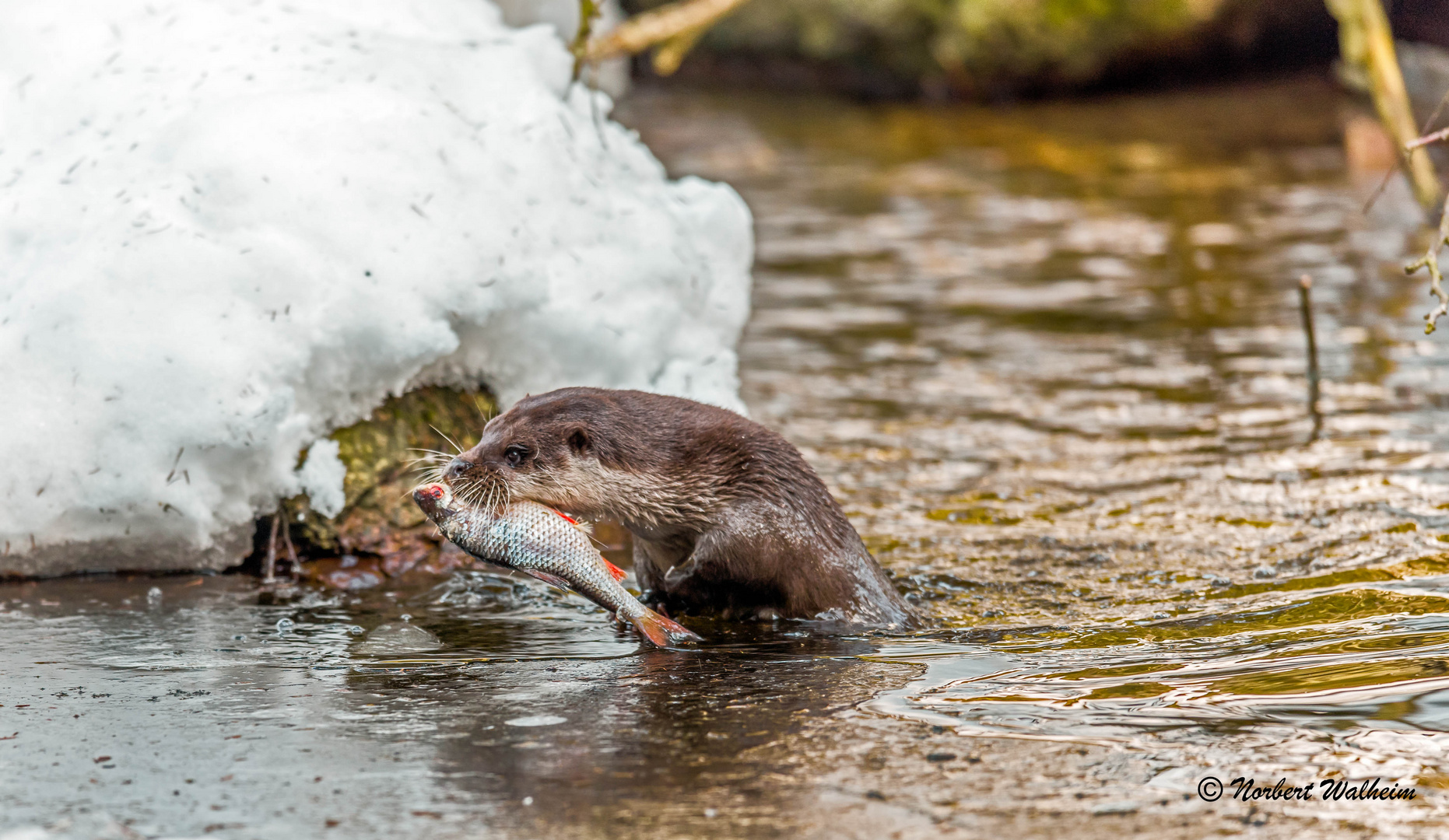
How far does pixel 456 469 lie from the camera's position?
3914mm

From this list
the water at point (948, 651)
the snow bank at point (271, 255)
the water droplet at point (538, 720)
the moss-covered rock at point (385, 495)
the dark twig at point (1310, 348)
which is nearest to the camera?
the water at point (948, 651)

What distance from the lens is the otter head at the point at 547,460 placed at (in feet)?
12.9

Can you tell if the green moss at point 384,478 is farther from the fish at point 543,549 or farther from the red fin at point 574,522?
the fish at point 543,549

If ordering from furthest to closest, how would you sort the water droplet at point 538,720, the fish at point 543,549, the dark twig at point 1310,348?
the dark twig at point 1310,348, the fish at point 543,549, the water droplet at point 538,720

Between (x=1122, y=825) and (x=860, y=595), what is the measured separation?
152 cm

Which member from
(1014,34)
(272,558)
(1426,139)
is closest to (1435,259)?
(1426,139)

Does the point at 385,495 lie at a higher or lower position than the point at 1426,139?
lower

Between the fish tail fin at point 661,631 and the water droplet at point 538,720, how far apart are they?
60 cm

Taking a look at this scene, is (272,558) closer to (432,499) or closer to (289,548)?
(289,548)

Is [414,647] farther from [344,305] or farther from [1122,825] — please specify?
[1122,825]

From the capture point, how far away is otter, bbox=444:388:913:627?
3965mm

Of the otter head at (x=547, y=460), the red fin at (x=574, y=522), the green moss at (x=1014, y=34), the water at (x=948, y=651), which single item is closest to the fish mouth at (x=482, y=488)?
the otter head at (x=547, y=460)

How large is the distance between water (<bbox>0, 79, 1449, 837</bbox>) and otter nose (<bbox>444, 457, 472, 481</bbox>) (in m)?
0.42

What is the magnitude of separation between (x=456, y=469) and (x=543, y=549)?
0.37 metres
